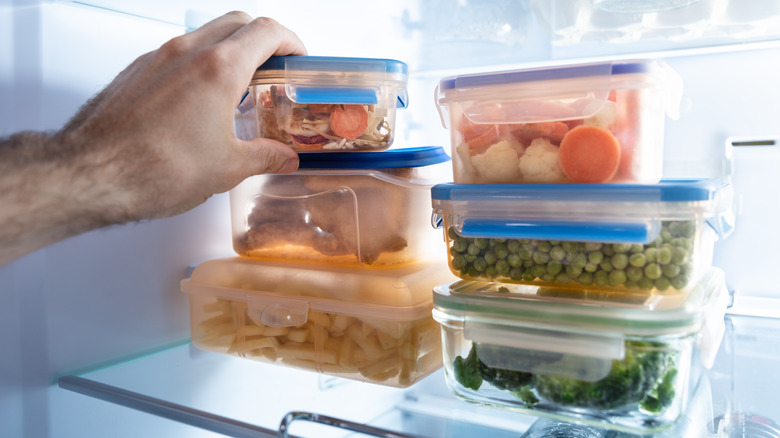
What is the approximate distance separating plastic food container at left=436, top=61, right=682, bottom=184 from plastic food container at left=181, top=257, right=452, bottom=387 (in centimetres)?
20

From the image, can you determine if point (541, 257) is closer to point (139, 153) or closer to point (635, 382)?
point (635, 382)

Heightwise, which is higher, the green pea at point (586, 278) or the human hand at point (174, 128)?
the human hand at point (174, 128)

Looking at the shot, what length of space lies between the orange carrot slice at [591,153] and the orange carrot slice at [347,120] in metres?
0.27

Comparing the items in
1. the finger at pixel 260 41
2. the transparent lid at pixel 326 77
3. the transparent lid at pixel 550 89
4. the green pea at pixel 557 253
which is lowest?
the green pea at pixel 557 253

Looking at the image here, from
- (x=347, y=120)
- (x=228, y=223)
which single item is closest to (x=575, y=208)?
(x=347, y=120)

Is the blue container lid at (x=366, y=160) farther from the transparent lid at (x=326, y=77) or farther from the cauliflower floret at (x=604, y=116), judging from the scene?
the cauliflower floret at (x=604, y=116)

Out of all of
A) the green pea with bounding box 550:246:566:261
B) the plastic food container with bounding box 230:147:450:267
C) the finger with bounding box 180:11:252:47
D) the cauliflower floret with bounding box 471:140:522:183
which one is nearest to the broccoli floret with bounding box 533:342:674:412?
the green pea with bounding box 550:246:566:261

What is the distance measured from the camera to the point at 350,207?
2.89 ft

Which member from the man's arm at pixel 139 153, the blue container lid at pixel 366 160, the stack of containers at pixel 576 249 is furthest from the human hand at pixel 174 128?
the stack of containers at pixel 576 249

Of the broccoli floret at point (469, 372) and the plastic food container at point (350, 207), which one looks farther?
the plastic food container at point (350, 207)

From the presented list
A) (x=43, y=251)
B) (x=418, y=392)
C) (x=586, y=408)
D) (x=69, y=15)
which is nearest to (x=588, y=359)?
(x=586, y=408)

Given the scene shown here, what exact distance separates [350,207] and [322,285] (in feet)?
0.37

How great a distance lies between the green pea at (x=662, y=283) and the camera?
642mm

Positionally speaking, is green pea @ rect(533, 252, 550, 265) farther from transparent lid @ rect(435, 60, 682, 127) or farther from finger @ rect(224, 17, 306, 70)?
finger @ rect(224, 17, 306, 70)
